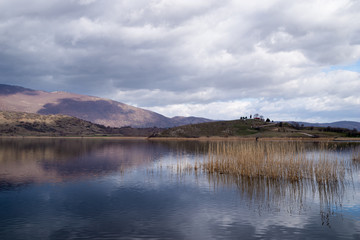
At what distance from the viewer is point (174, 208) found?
15164 millimetres

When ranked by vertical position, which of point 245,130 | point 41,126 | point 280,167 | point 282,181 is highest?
point 41,126

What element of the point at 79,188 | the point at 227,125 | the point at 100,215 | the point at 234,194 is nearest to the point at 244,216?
the point at 234,194

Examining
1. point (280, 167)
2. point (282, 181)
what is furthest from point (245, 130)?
point (282, 181)

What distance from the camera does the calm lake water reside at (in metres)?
11.5

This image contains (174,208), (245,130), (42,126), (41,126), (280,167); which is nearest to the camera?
(174,208)

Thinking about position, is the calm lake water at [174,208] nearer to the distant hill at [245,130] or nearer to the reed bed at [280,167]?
the reed bed at [280,167]

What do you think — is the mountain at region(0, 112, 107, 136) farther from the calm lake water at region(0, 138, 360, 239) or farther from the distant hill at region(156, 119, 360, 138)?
the calm lake water at region(0, 138, 360, 239)

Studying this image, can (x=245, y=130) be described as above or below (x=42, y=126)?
below

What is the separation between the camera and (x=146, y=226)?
1215cm

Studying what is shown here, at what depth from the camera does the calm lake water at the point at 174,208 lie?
37.7ft

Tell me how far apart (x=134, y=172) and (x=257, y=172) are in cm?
1177

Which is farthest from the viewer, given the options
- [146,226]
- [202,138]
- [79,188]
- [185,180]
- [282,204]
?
[202,138]

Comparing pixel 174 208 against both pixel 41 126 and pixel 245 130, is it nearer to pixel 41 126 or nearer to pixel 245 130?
pixel 245 130

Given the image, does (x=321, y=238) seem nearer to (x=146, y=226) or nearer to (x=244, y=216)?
(x=244, y=216)
